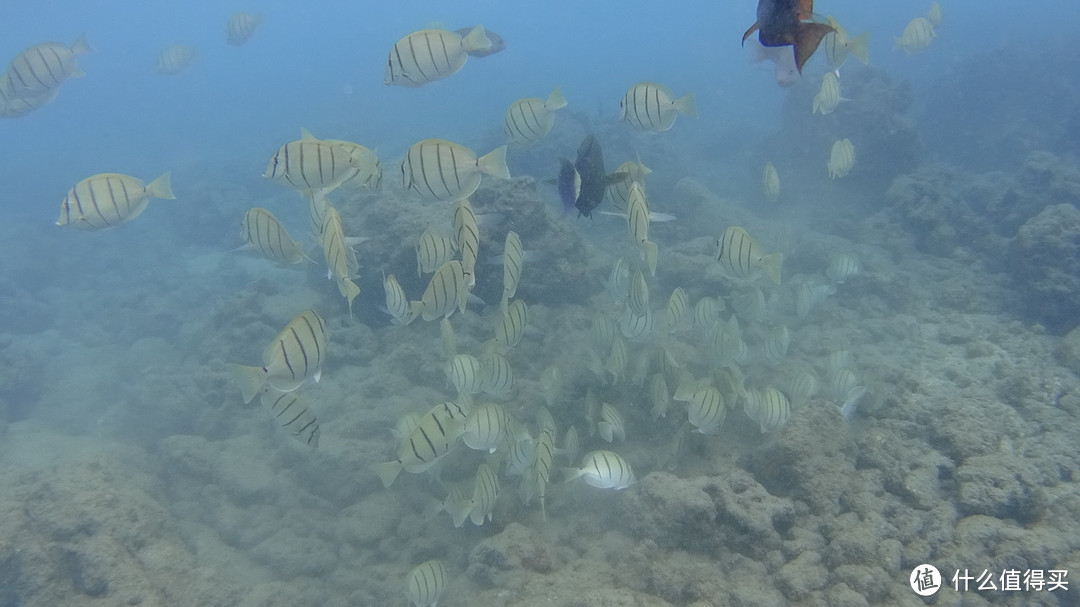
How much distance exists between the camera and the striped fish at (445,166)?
3898mm

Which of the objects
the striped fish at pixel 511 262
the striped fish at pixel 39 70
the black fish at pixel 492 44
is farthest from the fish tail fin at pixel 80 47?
the striped fish at pixel 511 262

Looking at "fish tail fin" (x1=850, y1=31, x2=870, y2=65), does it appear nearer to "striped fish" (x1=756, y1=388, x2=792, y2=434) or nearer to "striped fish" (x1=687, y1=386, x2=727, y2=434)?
"striped fish" (x1=756, y1=388, x2=792, y2=434)

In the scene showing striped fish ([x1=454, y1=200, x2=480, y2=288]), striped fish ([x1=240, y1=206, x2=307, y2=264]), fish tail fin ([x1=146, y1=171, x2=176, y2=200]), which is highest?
fish tail fin ([x1=146, y1=171, x2=176, y2=200])

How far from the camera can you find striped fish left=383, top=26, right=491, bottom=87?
4641 mm

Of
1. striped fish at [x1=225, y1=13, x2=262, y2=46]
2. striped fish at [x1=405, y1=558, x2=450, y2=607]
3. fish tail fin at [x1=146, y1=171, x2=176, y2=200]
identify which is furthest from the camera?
striped fish at [x1=225, y1=13, x2=262, y2=46]

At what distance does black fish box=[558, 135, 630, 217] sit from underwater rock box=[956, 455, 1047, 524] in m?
3.55

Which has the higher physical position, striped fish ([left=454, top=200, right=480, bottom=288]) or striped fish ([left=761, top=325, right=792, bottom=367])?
striped fish ([left=761, top=325, right=792, bottom=367])

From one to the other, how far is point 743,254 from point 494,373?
2491 mm

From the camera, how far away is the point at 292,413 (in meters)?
4.29

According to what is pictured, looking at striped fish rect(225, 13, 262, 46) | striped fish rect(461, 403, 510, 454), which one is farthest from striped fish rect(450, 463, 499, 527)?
striped fish rect(225, 13, 262, 46)

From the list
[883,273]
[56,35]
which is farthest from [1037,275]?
[56,35]

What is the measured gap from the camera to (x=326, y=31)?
152m

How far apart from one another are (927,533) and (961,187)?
48.2 feet

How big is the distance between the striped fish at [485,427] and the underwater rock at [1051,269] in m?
9.58
